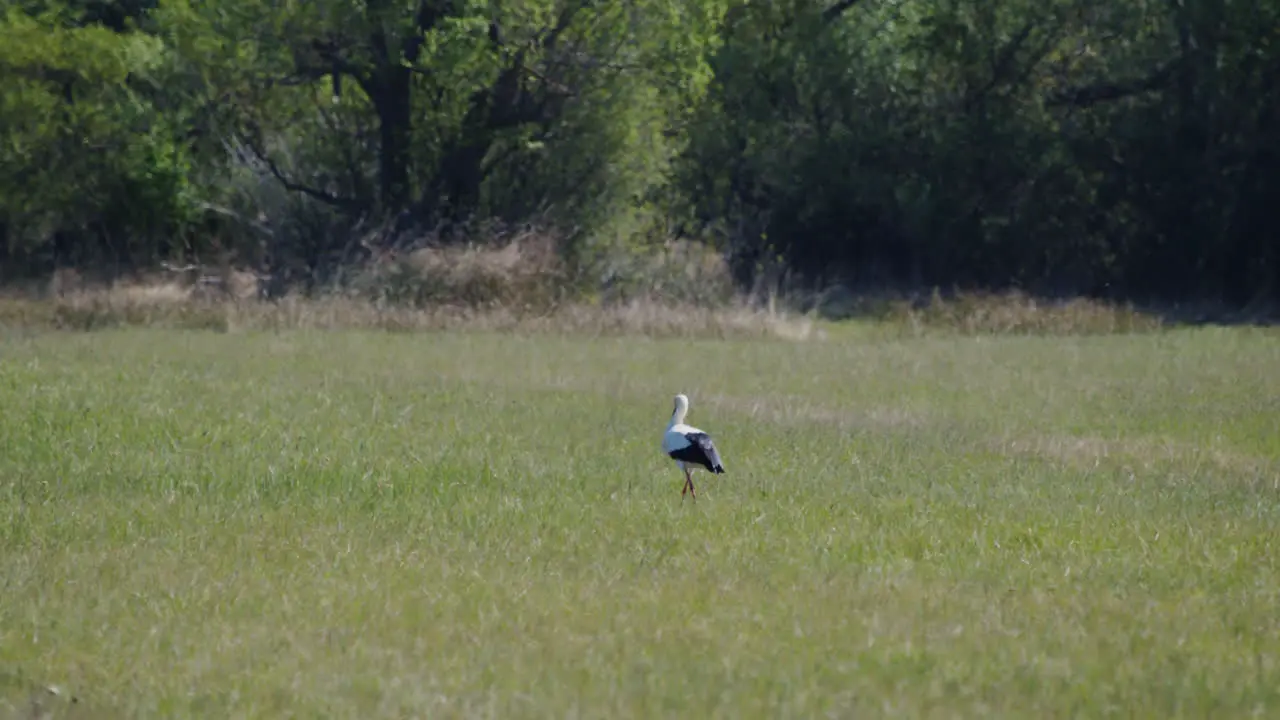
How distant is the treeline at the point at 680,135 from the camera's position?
132 ft

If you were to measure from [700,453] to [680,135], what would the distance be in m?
37.4

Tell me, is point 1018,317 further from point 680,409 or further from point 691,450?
point 691,450

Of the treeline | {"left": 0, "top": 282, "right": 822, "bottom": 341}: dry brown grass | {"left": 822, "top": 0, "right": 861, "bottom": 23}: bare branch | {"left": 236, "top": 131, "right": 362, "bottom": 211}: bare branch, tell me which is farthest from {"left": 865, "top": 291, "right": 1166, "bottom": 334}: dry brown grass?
{"left": 236, "top": 131, "right": 362, "bottom": 211}: bare branch

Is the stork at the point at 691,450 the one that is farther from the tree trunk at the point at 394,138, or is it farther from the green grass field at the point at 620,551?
the tree trunk at the point at 394,138

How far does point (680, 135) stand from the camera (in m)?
49.6

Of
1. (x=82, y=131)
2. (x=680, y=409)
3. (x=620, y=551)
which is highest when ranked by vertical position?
(x=680, y=409)

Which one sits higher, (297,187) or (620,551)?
(620,551)

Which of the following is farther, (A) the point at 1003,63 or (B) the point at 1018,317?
(A) the point at 1003,63

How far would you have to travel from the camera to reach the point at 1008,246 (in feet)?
151

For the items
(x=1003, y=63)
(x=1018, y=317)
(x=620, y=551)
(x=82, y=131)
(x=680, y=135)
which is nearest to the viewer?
(x=620, y=551)

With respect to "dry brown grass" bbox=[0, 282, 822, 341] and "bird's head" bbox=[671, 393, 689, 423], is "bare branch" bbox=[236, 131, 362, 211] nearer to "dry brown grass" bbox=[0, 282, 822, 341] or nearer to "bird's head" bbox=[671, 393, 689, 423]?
"dry brown grass" bbox=[0, 282, 822, 341]

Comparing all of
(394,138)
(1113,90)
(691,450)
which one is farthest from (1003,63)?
(691,450)

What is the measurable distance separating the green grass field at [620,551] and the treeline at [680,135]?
18.5 metres

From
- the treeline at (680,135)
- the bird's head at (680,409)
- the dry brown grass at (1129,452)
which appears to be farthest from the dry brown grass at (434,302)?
the bird's head at (680,409)
